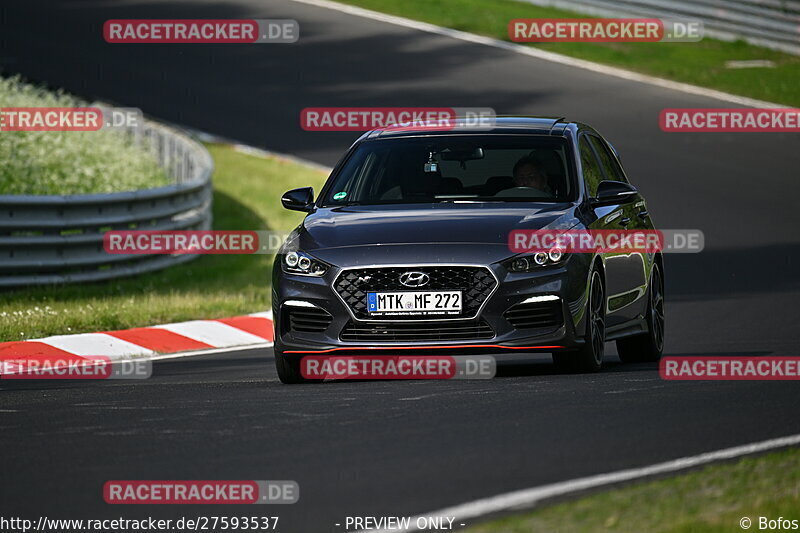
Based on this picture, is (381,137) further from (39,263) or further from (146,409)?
(39,263)

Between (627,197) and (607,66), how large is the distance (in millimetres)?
20618

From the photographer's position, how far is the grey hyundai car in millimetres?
9883

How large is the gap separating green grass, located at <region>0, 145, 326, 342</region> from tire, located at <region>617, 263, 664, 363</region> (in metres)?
4.58

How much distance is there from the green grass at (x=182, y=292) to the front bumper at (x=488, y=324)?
422cm

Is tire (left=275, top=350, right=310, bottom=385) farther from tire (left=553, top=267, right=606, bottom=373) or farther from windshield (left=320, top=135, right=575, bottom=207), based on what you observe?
tire (left=553, top=267, right=606, bottom=373)

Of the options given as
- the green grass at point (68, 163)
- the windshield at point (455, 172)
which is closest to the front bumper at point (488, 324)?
the windshield at point (455, 172)

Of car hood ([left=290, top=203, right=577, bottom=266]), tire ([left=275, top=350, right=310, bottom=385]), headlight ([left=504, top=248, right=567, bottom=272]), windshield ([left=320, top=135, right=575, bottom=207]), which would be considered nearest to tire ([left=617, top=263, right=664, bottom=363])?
windshield ([left=320, top=135, right=575, bottom=207])

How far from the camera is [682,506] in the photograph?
613cm

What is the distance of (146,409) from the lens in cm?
906

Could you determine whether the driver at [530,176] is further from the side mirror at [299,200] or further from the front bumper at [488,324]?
the side mirror at [299,200]

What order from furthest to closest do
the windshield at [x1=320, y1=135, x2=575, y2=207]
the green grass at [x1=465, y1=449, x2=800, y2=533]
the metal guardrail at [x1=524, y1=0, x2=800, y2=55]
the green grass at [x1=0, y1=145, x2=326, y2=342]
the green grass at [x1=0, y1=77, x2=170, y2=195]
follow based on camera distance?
1. the metal guardrail at [x1=524, y1=0, x2=800, y2=55]
2. the green grass at [x1=0, y1=77, x2=170, y2=195]
3. the green grass at [x1=0, y1=145, x2=326, y2=342]
4. the windshield at [x1=320, y1=135, x2=575, y2=207]
5. the green grass at [x1=465, y1=449, x2=800, y2=533]

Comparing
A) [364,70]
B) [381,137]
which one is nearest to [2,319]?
[381,137]

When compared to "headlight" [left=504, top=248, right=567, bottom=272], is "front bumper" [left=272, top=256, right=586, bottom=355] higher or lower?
lower

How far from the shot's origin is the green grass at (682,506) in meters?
5.83
